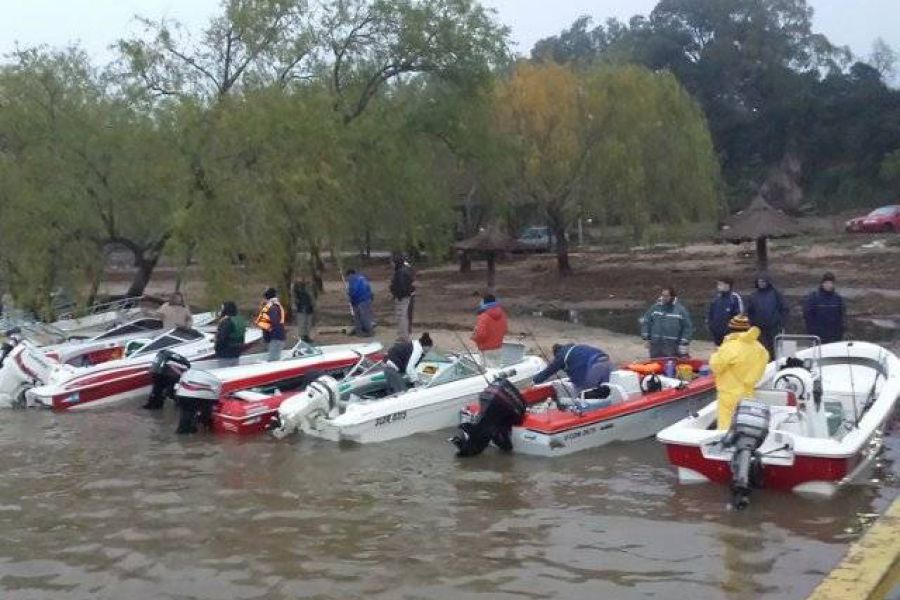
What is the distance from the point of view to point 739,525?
9508mm

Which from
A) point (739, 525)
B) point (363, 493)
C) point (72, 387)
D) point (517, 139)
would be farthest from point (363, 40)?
point (739, 525)

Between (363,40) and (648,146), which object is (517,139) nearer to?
(648,146)

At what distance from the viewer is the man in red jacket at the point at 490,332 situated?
50.6ft

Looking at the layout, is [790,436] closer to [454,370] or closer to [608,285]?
[454,370]

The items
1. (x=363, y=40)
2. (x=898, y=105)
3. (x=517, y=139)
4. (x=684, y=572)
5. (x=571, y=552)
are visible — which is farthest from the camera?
(x=898, y=105)

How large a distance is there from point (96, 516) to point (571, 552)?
4.37 m

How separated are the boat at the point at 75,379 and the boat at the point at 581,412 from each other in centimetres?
576

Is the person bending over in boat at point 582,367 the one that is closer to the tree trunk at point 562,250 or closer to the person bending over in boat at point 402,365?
the person bending over in boat at point 402,365

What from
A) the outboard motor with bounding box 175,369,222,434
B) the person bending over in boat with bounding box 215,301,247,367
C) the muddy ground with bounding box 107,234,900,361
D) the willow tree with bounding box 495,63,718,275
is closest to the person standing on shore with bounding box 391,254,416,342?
the muddy ground with bounding box 107,234,900,361

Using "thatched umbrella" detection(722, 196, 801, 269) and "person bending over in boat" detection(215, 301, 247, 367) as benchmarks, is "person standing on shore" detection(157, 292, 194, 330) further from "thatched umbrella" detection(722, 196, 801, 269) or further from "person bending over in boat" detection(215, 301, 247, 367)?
"thatched umbrella" detection(722, 196, 801, 269)

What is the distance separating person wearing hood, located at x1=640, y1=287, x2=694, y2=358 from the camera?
14883mm

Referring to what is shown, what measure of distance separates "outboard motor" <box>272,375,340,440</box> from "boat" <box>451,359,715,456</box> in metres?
1.64

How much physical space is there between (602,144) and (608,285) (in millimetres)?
3900

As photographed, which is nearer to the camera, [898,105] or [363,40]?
[363,40]
